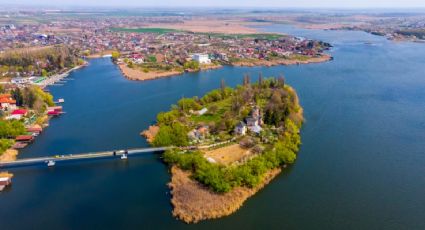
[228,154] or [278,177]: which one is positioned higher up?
[228,154]

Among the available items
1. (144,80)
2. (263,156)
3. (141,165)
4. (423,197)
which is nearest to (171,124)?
(141,165)

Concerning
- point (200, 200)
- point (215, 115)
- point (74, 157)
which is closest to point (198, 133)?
point (215, 115)

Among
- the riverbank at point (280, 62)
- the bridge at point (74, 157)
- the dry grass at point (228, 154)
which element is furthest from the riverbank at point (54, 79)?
the dry grass at point (228, 154)

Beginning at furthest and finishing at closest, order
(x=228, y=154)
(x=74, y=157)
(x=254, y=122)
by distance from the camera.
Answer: (x=254, y=122) → (x=228, y=154) → (x=74, y=157)

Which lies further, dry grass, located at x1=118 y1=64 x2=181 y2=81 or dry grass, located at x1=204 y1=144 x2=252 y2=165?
dry grass, located at x1=118 y1=64 x2=181 y2=81

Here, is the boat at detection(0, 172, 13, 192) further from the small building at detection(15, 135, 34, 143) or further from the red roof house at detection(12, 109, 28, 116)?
the red roof house at detection(12, 109, 28, 116)

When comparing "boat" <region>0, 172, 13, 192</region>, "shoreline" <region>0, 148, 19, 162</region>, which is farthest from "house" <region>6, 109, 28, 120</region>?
"boat" <region>0, 172, 13, 192</region>

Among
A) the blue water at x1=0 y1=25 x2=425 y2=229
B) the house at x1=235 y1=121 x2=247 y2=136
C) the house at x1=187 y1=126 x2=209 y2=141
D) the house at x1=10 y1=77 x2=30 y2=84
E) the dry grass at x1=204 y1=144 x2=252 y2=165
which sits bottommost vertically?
the blue water at x1=0 y1=25 x2=425 y2=229

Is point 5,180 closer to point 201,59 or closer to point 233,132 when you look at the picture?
point 233,132
